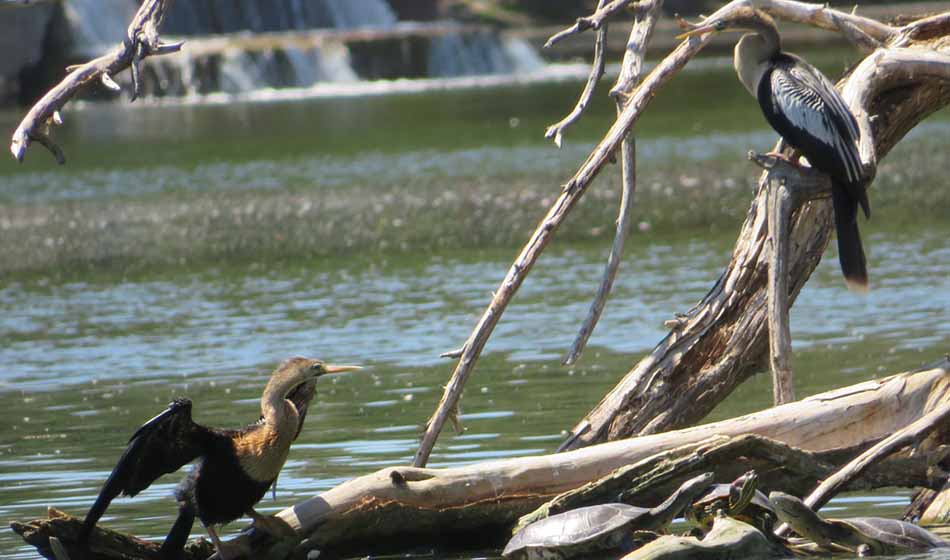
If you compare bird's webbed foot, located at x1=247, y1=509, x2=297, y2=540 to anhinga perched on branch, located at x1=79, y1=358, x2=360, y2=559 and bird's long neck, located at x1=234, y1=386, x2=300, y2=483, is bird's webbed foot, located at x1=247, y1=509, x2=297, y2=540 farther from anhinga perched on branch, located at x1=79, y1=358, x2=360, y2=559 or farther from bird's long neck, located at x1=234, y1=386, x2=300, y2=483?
bird's long neck, located at x1=234, y1=386, x2=300, y2=483

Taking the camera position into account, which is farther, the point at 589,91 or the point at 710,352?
the point at 710,352

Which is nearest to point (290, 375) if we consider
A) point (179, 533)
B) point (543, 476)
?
point (179, 533)

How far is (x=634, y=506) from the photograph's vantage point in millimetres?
5875

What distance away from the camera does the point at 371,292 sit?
14.2 meters

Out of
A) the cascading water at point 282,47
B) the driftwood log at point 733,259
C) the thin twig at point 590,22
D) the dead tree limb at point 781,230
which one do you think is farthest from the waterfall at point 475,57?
the dead tree limb at point 781,230

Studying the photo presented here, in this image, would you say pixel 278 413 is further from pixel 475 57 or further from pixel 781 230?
pixel 475 57

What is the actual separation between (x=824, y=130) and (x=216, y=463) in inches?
95.6

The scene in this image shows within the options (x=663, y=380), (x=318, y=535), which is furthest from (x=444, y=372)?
(x=318, y=535)

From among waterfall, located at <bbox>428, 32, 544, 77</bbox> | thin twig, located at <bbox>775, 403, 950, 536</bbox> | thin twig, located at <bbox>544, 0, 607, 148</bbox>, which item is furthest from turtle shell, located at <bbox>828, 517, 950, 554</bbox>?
waterfall, located at <bbox>428, 32, 544, 77</bbox>

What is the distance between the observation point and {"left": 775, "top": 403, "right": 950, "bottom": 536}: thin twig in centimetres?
566

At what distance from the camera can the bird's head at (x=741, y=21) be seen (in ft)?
20.8

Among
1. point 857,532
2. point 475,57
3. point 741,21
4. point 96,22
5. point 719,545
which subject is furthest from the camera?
point 475,57

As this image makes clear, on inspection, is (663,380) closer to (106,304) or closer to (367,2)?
(106,304)

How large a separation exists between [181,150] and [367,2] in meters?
27.1
